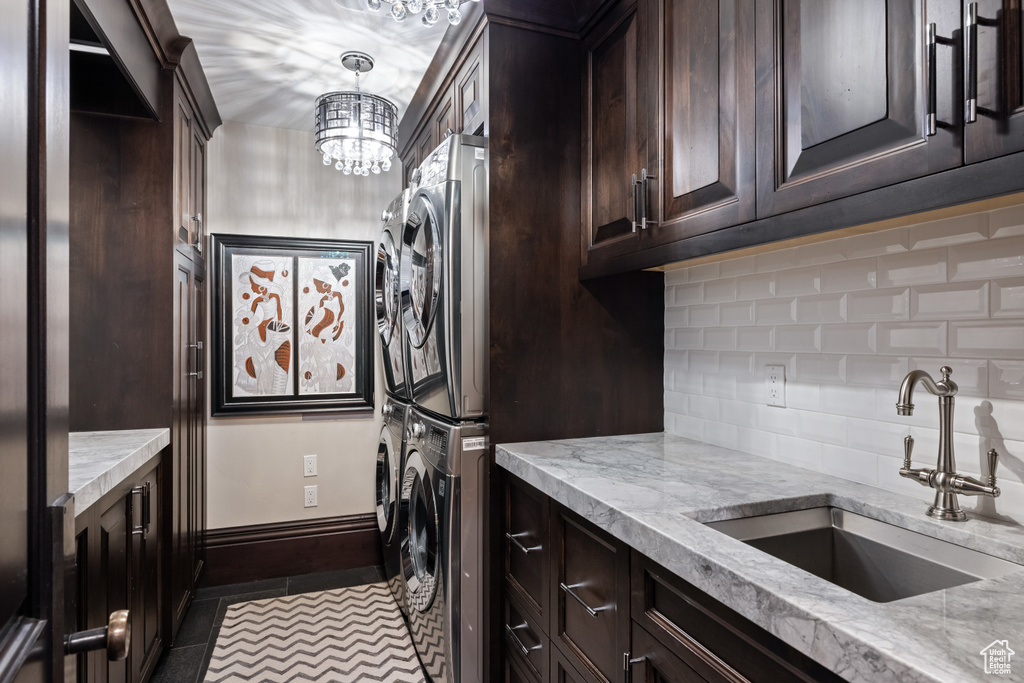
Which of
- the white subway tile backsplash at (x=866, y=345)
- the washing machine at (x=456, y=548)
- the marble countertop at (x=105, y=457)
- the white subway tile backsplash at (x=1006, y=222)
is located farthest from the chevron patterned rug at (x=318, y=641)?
the white subway tile backsplash at (x=1006, y=222)

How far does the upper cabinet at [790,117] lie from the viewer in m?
0.82

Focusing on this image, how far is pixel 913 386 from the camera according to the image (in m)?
1.06

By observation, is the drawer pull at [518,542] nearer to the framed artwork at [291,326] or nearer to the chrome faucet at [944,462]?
the chrome faucet at [944,462]

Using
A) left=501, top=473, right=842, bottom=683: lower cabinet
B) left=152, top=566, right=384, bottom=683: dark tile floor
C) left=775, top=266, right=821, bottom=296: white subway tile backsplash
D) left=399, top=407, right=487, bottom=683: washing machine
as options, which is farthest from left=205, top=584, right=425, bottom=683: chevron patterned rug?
left=775, top=266, right=821, bottom=296: white subway tile backsplash

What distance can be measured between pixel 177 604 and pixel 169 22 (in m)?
2.32

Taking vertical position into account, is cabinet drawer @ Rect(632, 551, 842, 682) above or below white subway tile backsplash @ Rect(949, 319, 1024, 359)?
below

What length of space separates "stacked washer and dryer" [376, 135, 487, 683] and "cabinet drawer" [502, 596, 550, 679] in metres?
0.09

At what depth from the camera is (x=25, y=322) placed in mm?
508

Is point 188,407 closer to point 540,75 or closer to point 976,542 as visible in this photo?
point 540,75

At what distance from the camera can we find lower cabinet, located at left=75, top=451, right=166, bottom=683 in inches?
57.1

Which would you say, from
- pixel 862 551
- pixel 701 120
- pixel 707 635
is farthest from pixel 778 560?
pixel 701 120

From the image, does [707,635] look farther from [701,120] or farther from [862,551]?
[701,120]

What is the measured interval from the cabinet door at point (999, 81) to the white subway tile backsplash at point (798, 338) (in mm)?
710

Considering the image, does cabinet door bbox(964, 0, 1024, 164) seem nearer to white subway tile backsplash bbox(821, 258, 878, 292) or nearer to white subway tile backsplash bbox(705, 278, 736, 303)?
white subway tile backsplash bbox(821, 258, 878, 292)
